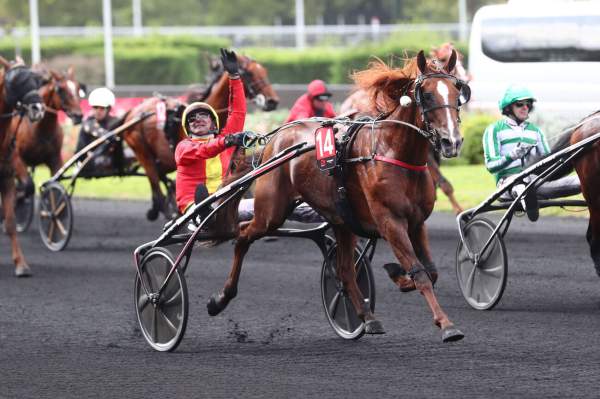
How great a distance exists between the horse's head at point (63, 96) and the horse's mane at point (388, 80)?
22.1 ft

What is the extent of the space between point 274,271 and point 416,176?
13.1 feet

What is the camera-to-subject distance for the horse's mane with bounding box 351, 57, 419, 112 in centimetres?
719

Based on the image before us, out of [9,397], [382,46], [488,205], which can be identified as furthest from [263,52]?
[9,397]

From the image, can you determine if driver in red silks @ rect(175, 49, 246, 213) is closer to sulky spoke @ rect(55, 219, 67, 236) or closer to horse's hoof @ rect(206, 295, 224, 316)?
horse's hoof @ rect(206, 295, 224, 316)

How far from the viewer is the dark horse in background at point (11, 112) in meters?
11.2

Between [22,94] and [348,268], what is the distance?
470 centimetres

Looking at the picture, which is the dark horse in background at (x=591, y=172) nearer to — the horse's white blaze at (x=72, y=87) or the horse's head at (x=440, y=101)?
the horse's head at (x=440, y=101)

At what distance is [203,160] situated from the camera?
808 centimetres

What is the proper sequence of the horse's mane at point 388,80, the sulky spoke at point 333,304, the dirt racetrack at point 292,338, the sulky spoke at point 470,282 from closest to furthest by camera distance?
the dirt racetrack at point 292,338 < the horse's mane at point 388,80 < the sulky spoke at point 333,304 < the sulky spoke at point 470,282

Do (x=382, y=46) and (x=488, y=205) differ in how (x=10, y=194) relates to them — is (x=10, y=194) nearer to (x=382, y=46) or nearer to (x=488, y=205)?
(x=488, y=205)

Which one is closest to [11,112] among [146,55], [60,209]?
[60,209]

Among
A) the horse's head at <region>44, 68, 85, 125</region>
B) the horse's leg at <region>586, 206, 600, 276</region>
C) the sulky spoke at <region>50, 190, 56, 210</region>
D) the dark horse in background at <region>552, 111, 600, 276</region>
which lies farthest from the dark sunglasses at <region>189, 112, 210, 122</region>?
the horse's head at <region>44, 68, 85, 125</region>

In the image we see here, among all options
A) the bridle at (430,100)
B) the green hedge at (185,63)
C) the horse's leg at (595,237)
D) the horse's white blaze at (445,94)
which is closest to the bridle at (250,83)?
the horse's leg at (595,237)

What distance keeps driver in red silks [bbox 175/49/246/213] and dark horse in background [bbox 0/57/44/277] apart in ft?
10.5
